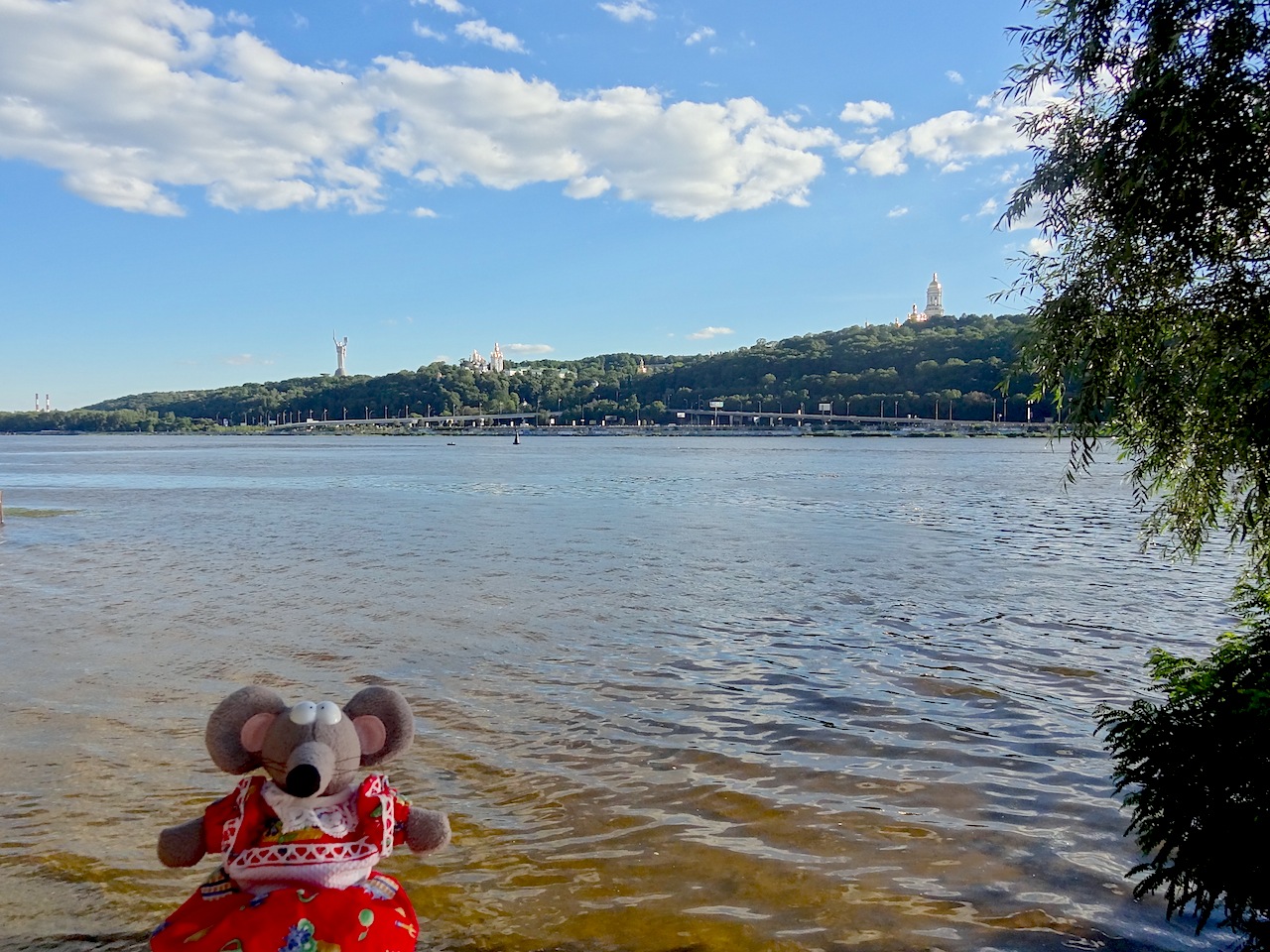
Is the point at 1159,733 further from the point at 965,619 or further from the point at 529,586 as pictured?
the point at 529,586

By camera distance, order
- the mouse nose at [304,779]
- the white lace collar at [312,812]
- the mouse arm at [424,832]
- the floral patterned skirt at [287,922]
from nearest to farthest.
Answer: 1. the floral patterned skirt at [287,922]
2. the mouse nose at [304,779]
3. the white lace collar at [312,812]
4. the mouse arm at [424,832]

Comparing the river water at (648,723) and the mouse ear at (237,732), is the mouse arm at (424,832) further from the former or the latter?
the river water at (648,723)

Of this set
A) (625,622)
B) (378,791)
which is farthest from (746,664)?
(378,791)

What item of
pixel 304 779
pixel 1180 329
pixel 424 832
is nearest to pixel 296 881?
pixel 304 779

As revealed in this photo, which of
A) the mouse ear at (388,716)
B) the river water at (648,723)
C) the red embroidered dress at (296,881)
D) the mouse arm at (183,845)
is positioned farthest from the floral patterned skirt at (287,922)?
the river water at (648,723)

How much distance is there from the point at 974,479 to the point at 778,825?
59.2 meters

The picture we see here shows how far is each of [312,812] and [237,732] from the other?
41 centimetres

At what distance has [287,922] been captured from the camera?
317 centimetres

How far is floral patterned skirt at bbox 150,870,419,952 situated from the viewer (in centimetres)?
314

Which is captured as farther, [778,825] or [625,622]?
[625,622]

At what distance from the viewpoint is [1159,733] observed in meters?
4.80

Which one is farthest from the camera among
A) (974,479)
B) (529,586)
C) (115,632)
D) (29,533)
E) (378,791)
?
(974,479)

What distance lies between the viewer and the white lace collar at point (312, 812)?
3402 millimetres

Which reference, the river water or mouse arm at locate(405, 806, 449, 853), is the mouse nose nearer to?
mouse arm at locate(405, 806, 449, 853)
